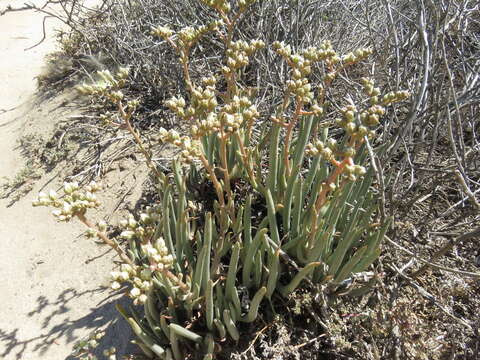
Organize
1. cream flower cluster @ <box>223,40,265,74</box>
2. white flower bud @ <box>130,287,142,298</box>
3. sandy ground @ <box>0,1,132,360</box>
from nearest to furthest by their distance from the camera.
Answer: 1. white flower bud @ <box>130,287,142,298</box>
2. cream flower cluster @ <box>223,40,265,74</box>
3. sandy ground @ <box>0,1,132,360</box>

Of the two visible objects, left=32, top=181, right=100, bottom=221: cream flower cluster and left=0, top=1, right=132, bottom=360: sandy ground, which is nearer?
left=32, top=181, right=100, bottom=221: cream flower cluster

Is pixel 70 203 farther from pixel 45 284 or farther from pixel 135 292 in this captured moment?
pixel 45 284

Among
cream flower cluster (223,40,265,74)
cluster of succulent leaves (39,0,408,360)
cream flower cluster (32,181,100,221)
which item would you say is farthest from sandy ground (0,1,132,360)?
cream flower cluster (223,40,265,74)

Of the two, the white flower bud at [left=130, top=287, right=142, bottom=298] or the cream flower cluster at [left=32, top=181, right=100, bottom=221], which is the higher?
the cream flower cluster at [left=32, top=181, right=100, bottom=221]

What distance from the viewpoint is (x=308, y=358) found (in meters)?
1.81

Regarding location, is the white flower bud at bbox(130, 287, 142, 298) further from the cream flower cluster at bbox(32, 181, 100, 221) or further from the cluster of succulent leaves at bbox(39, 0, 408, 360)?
the cream flower cluster at bbox(32, 181, 100, 221)

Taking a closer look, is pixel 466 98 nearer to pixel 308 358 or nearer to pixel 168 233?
pixel 308 358

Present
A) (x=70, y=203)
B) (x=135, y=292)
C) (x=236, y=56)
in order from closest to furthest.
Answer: (x=135, y=292) < (x=70, y=203) < (x=236, y=56)

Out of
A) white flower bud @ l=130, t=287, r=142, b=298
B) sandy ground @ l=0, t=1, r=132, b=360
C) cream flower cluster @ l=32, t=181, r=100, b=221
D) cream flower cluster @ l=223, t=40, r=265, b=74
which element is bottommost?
sandy ground @ l=0, t=1, r=132, b=360

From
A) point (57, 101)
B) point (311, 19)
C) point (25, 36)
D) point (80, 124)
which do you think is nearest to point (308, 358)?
point (311, 19)

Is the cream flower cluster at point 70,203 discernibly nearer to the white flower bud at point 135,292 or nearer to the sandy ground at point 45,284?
the white flower bud at point 135,292

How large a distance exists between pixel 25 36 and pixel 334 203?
7.19m

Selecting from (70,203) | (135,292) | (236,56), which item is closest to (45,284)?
(70,203)

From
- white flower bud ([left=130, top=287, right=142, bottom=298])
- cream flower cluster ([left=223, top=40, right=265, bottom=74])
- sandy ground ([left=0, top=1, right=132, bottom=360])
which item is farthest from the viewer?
sandy ground ([left=0, top=1, right=132, bottom=360])
